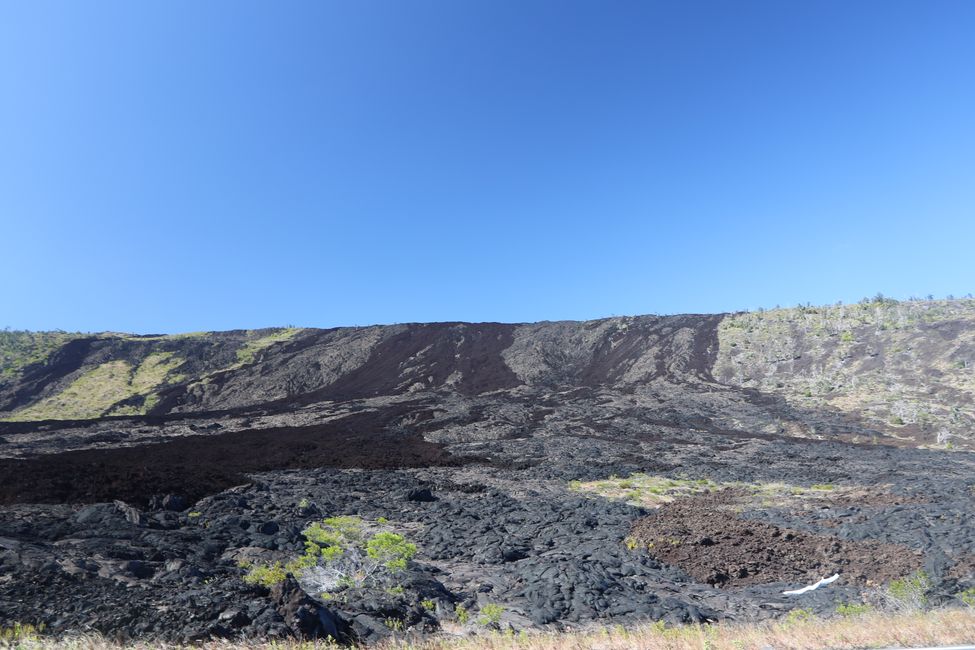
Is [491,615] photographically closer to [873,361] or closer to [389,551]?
[389,551]

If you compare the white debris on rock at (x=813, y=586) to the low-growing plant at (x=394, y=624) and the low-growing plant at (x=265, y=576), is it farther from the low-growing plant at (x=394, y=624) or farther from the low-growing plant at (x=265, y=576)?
the low-growing plant at (x=265, y=576)

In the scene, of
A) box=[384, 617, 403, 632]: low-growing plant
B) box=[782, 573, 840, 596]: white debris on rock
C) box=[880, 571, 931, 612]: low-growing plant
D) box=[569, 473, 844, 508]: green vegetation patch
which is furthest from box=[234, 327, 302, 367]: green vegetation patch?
box=[880, 571, 931, 612]: low-growing plant

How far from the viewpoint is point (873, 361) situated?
2095 inches

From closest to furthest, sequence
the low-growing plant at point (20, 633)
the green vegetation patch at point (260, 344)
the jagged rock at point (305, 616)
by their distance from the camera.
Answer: the low-growing plant at point (20, 633), the jagged rock at point (305, 616), the green vegetation patch at point (260, 344)

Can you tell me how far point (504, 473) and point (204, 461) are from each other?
704 inches

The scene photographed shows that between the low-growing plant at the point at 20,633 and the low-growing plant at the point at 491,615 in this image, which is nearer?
the low-growing plant at the point at 20,633

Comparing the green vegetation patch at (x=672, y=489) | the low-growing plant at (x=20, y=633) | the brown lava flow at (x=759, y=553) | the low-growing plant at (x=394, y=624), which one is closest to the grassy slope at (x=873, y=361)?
the green vegetation patch at (x=672, y=489)

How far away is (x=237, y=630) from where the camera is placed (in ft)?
26.5

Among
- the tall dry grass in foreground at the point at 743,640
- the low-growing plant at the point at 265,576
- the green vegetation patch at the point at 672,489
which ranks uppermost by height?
the tall dry grass in foreground at the point at 743,640

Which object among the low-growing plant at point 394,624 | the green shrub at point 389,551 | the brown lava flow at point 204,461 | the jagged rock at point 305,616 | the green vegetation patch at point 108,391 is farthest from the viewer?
the green vegetation patch at point 108,391

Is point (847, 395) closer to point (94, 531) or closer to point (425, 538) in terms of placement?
point (425, 538)

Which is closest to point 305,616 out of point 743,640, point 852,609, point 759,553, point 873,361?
point 743,640

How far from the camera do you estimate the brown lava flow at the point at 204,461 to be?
802 inches

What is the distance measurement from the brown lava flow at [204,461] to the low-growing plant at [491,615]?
1484cm
